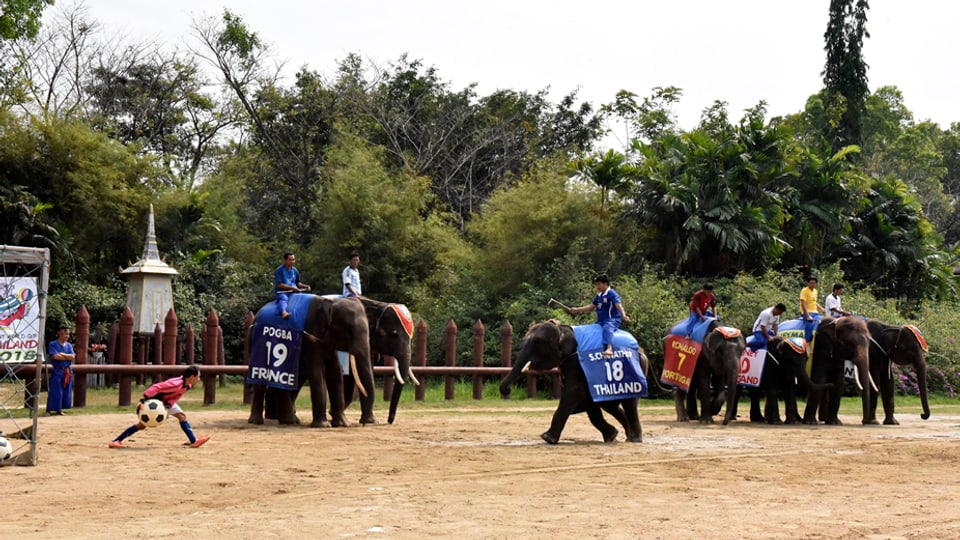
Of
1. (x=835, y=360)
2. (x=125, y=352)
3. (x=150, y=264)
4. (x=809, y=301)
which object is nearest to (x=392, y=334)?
(x=125, y=352)

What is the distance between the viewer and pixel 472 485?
10.5 m

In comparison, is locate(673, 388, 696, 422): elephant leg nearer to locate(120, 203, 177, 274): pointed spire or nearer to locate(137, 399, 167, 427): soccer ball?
locate(137, 399, 167, 427): soccer ball

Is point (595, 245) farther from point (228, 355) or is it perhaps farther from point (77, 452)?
point (77, 452)

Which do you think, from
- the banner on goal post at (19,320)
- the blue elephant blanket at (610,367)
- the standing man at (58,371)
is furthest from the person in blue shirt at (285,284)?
the banner on goal post at (19,320)

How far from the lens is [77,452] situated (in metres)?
12.7

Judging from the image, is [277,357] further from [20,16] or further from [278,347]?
[20,16]

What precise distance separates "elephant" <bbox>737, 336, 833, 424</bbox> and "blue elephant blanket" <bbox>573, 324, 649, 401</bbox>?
5334 millimetres

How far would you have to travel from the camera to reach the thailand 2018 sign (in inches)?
642

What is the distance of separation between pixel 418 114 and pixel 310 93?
4.71 meters

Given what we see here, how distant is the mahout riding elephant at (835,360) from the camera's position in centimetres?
1891

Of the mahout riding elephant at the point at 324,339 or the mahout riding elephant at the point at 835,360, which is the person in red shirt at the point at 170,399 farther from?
the mahout riding elephant at the point at 835,360

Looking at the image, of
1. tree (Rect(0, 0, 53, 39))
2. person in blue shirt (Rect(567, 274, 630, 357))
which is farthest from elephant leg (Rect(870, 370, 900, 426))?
tree (Rect(0, 0, 53, 39))

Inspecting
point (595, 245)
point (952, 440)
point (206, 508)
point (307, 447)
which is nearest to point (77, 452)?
point (307, 447)

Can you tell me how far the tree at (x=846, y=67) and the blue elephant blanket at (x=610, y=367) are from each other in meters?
29.9
